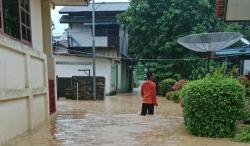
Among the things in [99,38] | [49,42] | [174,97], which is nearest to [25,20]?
[49,42]

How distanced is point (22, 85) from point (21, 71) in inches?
14.2

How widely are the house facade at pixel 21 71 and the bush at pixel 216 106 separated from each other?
164 inches

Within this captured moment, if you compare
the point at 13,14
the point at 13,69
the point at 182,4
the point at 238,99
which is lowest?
the point at 238,99

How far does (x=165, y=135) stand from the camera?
9711 millimetres

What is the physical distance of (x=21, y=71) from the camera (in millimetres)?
9812

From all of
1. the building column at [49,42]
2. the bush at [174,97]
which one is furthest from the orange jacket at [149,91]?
the bush at [174,97]

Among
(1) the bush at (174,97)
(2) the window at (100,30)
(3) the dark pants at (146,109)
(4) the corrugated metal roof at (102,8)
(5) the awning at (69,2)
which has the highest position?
(4) the corrugated metal roof at (102,8)

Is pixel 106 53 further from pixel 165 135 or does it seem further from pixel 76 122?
pixel 165 135

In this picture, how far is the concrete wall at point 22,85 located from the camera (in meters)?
8.23

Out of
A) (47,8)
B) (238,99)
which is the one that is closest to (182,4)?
(47,8)

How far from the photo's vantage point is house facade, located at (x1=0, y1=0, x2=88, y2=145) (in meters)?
8.33

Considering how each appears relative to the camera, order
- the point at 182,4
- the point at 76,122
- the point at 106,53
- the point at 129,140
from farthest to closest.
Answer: the point at 106,53 < the point at 182,4 < the point at 76,122 < the point at 129,140

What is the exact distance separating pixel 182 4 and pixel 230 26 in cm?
537

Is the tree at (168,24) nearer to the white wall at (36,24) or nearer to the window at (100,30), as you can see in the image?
the window at (100,30)
